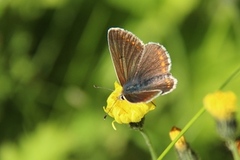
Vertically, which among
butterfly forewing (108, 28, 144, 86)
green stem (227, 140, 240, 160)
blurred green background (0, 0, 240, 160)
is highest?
butterfly forewing (108, 28, 144, 86)

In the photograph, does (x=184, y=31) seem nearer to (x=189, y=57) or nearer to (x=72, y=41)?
(x=189, y=57)

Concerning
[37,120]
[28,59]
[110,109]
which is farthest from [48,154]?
[110,109]

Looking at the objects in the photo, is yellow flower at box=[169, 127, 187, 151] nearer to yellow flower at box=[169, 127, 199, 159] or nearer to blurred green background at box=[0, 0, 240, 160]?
yellow flower at box=[169, 127, 199, 159]

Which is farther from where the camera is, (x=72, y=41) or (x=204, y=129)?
(x=72, y=41)

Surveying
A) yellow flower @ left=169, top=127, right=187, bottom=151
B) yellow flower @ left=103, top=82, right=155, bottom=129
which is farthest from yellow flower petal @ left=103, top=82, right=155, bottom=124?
yellow flower @ left=169, top=127, right=187, bottom=151

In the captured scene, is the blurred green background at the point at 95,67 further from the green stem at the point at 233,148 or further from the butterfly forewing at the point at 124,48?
the green stem at the point at 233,148

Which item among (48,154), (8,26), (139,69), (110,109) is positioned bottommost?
(48,154)
